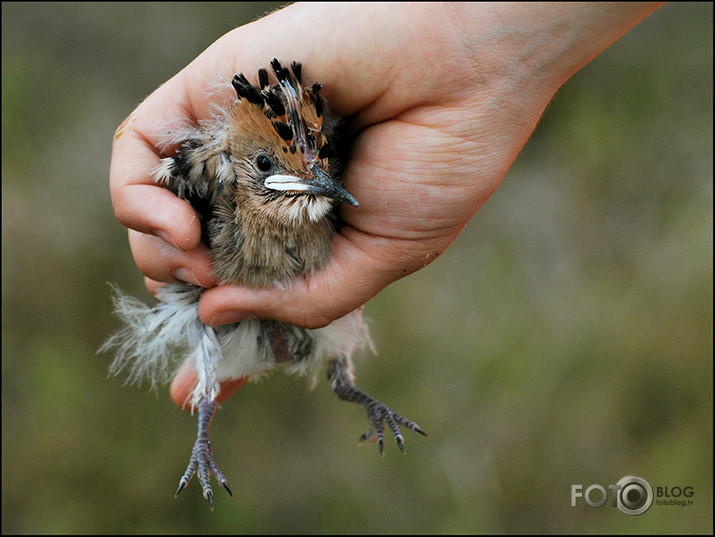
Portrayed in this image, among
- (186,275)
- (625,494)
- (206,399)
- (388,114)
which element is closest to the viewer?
(388,114)

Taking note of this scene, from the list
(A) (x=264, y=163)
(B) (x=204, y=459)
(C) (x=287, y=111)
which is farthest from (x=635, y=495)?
(C) (x=287, y=111)

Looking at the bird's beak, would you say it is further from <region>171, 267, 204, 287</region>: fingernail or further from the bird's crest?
<region>171, 267, 204, 287</region>: fingernail

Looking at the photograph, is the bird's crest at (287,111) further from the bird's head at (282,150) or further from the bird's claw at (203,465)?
the bird's claw at (203,465)

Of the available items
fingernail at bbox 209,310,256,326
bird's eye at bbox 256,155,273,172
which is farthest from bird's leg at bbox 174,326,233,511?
bird's eye at bbox 256,155,273,172

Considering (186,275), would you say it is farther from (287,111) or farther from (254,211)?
(287,111)

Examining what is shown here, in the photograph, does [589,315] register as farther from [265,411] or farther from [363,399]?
[265,411]

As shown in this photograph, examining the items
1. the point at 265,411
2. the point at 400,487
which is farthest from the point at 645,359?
the point at 265,411
